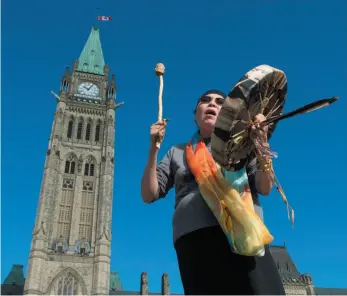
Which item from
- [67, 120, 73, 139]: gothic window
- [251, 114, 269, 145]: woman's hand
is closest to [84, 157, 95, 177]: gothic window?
[67, 120, 73, 139]: gothic window

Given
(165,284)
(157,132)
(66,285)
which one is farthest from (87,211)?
(157,132)

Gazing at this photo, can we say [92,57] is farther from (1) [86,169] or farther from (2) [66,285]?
(2) [66,285]

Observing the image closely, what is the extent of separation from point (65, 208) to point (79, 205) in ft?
5.37

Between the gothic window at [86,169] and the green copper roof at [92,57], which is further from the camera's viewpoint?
the green copper roof at [92,57]

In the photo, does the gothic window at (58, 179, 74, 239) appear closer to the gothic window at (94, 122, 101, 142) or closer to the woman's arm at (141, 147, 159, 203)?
the gothic window at (94, 122, 101, 142)

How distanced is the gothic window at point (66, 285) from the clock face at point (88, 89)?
82.1 feet

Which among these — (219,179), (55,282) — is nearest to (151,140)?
(219,179)

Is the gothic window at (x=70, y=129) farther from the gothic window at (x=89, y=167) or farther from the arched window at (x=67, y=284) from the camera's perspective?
the arched window at (x=67, y=284)

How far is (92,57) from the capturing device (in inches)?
2482

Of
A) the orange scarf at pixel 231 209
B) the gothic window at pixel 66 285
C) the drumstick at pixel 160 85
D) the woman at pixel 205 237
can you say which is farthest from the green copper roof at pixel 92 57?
the orange scarf at pixel 231 209

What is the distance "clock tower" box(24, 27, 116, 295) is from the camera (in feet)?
141

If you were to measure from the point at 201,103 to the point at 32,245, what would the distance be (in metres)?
44.4

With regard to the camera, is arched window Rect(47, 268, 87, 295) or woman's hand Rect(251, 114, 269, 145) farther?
arched window Rect(47, 268, 87, 295)

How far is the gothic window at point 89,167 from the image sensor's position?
51.1 m
